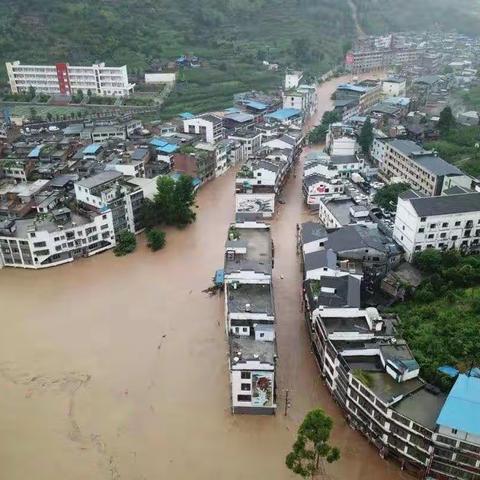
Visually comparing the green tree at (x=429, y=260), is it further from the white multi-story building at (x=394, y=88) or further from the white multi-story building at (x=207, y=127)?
the white multi-story building at (x=394, y=88)

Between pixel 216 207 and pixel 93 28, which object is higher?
pixel 93 28

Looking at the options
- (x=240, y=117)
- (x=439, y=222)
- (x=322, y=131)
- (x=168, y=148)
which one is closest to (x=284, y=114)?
(x=322, y=131)

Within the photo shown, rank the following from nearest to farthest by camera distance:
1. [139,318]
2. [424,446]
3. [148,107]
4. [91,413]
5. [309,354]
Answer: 1. [424,446]
2. [91,413]
3. [309,354]
4. [139,318]
5. [148,107]

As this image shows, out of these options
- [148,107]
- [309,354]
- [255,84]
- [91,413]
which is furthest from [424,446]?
[255,84]

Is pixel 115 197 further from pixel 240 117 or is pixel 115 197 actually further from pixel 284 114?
pixel 284 114

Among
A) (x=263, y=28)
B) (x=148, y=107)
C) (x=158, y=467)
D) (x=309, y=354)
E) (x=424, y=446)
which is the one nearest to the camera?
(x=424, y=446)

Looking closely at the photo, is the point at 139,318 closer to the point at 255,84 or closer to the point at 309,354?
the point at 309,354

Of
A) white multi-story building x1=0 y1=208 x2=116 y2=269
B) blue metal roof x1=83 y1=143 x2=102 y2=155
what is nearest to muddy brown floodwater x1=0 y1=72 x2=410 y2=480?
white multi-story building x1=0 y1=208 x2=116 y2=269
